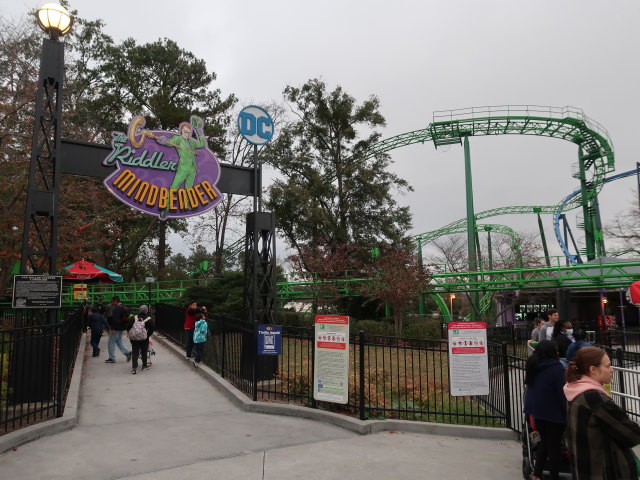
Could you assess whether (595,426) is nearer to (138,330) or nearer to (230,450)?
(230,450)

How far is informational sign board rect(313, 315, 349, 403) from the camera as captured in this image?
24.1 ft

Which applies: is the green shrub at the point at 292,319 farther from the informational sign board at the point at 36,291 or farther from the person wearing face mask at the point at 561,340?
the informational sign board at the point at 36,291

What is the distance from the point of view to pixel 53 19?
8.19m

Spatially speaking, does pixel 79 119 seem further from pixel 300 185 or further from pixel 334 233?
pixel 334 233

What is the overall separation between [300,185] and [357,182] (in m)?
4.44

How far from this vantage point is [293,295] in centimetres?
3114

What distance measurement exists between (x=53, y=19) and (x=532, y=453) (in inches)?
379

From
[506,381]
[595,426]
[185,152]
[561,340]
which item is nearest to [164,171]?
[185,152]

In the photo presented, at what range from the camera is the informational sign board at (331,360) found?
7.34 m

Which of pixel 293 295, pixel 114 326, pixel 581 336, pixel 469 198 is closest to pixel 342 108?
pixel 469 198

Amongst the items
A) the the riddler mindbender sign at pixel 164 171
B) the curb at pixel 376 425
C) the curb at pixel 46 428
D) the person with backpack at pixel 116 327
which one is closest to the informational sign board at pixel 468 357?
the curb at pixel 376 425

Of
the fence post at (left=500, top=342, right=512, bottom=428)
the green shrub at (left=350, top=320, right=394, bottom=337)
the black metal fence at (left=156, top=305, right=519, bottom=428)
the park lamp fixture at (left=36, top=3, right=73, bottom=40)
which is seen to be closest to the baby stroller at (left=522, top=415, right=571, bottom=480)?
the black metal fence at (left=156, top=305, right=519, bottom=428)

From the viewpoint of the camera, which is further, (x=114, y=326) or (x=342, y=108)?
(x=342, y=108)

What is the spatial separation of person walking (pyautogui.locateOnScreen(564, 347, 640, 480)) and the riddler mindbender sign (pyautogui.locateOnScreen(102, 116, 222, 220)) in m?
7.63
